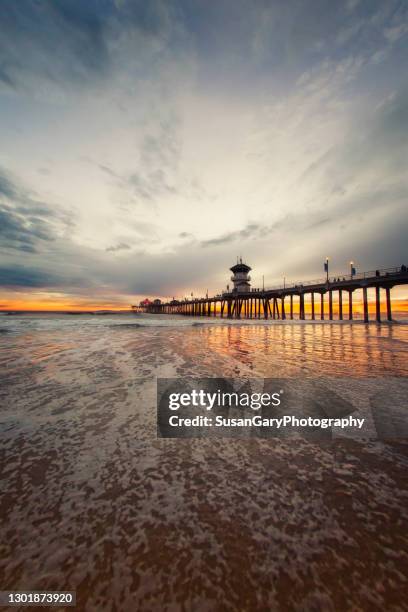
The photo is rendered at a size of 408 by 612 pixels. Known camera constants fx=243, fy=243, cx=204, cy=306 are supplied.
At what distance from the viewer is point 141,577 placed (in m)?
1.50

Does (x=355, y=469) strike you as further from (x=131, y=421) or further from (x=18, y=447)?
(x=18, y=447)

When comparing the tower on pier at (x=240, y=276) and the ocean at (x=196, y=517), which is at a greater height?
the tower on pier at (x=240, y=276)

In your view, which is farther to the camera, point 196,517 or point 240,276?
point 240,276

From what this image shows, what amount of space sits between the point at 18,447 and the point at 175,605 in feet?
8.80

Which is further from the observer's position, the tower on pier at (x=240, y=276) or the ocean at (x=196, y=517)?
the tower on pier at (x=240, y=276)

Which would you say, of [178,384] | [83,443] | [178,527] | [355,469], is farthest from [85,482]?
[178,384]

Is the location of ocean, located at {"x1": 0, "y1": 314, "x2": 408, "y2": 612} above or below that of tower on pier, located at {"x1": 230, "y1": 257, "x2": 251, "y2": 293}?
below

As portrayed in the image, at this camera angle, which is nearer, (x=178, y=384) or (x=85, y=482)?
(x=85, y=482)

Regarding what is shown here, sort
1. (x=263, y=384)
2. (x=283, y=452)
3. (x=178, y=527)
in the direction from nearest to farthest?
(x=178, y=527)
(x=283, y=452)
(x=263, y=384)

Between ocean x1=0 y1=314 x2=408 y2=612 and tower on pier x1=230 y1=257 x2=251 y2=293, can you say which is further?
tower on pier x1=230 y1=257 x2=251 y2=293

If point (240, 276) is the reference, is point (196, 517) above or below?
below

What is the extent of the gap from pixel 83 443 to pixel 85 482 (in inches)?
33.0

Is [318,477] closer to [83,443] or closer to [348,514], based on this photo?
[348,514]

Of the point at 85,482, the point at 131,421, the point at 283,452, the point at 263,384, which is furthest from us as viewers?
the point at 263,384
